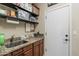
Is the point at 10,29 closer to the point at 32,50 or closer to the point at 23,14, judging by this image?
the point at 23,14

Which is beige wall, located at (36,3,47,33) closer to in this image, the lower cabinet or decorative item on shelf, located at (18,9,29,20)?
the lower cabinet

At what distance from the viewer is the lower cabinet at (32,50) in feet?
6.04

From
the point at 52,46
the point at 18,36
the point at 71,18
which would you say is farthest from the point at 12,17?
the point at 71,18

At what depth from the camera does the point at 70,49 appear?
80.7 inches

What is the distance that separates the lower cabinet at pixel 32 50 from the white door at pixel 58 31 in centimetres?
12

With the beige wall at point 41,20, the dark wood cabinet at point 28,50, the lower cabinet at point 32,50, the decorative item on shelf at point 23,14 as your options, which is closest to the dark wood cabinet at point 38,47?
the lower cabinet at point 32,50

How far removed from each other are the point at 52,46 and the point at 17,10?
3.41 ft

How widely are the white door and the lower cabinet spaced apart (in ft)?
0.41

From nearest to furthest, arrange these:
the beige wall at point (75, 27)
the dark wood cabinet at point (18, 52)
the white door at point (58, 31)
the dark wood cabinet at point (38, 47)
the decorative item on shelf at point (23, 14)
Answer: the dark wood cabinet at point (18, 52), the beige wall at point (75, 27), the white door at point (58, 31), the dark wood cabinet at point (38, 47), the decorative item on shelf at point (23, 14)

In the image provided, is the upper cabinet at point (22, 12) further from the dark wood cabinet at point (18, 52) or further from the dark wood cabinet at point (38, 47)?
the dark wood cabinet at point (18, 52)

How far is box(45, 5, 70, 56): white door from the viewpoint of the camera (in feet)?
6.64

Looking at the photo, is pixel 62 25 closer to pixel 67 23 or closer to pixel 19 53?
pixel 67 23

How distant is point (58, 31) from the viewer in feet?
6.97

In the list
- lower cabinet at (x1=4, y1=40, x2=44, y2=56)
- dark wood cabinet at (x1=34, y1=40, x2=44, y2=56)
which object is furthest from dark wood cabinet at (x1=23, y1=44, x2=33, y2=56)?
dark wood cabinet at (x1=34, y1=40, x2=44, y2=56)
